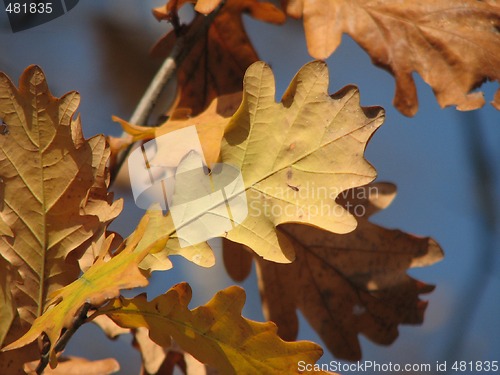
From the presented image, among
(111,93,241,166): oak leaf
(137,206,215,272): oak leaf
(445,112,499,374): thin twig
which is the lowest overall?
(445,112,499,374): thin twig

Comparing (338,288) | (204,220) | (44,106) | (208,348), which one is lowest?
(338,288)

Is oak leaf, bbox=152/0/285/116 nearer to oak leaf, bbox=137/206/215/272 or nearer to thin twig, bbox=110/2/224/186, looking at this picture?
thin twig, bbox=110/2/224/186

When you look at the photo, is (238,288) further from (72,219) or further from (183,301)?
(72,219)

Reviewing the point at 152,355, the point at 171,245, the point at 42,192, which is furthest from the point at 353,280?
the point at 42,192

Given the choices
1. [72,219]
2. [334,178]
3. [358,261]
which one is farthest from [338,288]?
[72,219]

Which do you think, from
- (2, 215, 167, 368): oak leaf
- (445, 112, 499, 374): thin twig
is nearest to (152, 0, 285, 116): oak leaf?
(2, 215, 167, 368): oak leaf

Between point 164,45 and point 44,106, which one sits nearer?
point 44,106

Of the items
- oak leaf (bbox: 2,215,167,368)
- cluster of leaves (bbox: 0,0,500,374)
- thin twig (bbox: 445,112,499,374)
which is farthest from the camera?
thin twig (bbox: 445,112,499,374)
